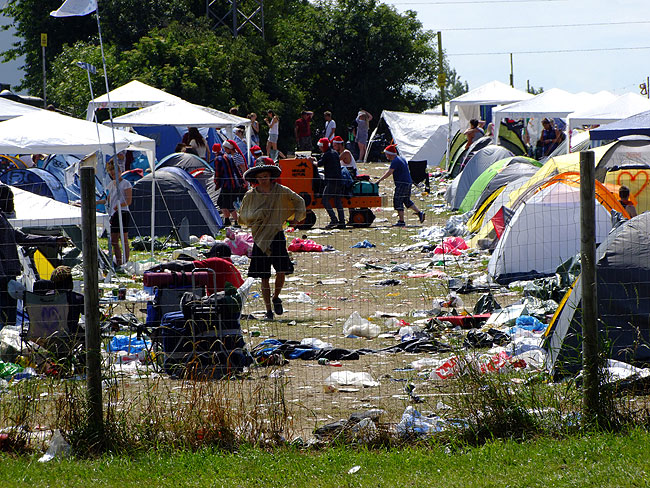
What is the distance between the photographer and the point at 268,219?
30.9ft

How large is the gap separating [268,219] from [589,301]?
4829 millimetres

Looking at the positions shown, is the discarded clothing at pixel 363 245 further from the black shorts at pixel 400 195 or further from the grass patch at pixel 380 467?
the grass patch at pixel 380 467

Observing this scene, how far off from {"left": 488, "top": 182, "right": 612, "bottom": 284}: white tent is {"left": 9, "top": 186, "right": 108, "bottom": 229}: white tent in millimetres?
5252

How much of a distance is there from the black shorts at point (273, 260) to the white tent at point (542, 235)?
3.10 m

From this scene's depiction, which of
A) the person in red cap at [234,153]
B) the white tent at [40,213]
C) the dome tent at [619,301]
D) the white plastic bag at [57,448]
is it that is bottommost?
the white plastic bag at [57,448]

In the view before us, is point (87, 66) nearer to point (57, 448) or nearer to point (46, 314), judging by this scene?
point (46, 314)

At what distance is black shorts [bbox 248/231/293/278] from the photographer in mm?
9461

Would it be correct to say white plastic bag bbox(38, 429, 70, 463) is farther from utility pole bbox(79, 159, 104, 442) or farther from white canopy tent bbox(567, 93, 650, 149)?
white canopy tent bbox(567, 93, 650, 149)

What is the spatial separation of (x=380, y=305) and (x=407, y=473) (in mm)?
5621

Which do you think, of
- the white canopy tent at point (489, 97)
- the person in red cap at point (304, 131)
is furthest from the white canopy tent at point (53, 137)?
the person in red cap at point (304, 131)

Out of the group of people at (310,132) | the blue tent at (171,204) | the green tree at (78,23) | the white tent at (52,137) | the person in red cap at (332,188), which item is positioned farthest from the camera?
the green tree at (78,23)

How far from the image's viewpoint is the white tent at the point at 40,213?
34.4 feet

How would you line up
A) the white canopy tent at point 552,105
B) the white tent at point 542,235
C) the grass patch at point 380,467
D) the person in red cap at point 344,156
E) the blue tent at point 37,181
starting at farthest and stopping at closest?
the white canopy tent at point 552,105 < the person in red cap at point 344,156 < the blue tent at point 37,181 < the white tent at point 542,235 < the grass patch at point 380,467

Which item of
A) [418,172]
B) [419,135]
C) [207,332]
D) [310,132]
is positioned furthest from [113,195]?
[419,135]
